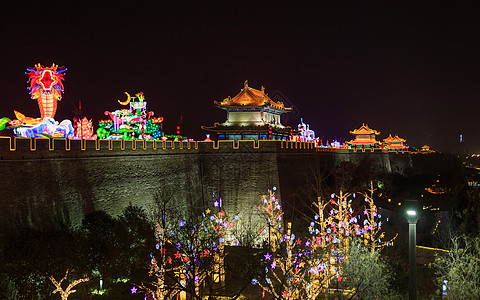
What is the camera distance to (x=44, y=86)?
13.3 metres

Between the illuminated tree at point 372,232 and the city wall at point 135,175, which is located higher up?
the city wall at point 135,175

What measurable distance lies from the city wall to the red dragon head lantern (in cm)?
206

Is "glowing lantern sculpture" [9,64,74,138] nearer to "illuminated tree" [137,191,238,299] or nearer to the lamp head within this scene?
"illuminated tree" [137,191,238,299]

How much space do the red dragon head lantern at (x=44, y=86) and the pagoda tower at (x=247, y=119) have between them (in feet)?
38.3

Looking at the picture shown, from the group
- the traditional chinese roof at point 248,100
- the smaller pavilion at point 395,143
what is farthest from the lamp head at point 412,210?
the smaller pavilion at point 395,143

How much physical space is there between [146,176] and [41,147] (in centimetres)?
475

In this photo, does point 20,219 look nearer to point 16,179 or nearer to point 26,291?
point 16,179

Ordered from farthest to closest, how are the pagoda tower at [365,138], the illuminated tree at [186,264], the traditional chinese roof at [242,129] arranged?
the pagoda tower at [365,138]
the traditional chinese roof at [242,129]
the illuminated tree at [186,264]

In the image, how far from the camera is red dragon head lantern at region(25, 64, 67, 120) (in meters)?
13.3

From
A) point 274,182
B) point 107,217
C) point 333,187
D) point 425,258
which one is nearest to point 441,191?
point 333,187

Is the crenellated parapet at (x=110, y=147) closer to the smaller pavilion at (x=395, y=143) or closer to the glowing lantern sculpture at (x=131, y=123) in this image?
the glowing lantern sculpture at (x=131, y=123)

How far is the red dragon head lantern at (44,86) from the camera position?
13289mm

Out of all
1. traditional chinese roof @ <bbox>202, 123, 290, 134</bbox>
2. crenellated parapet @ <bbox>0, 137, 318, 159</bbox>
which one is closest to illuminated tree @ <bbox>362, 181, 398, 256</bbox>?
crenellated parapet @ <bbox>0, 137, 318, 159</bbox>

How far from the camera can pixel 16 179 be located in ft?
34.7
